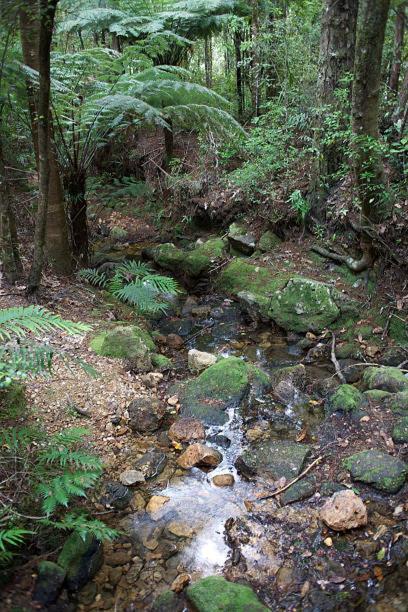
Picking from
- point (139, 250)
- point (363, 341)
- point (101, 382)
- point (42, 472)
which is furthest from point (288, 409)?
point (139, 250)

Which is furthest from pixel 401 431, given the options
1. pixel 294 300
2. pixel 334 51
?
pixel 334 51

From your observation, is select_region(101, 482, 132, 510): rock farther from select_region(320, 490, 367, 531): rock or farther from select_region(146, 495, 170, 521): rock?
select_region(320, 490, 367, 531): rock

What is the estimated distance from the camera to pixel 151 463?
3.16 metres

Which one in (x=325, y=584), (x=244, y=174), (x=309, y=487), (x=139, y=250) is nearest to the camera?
(x=325, y=584)

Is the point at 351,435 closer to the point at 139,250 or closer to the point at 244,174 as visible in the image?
the point at 244,174

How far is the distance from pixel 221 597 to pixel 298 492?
36.9 inches

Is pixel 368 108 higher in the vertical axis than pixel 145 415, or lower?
higher

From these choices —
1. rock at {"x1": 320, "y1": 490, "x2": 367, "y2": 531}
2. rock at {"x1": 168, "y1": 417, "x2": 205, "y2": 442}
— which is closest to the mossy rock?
rock at {"x1": 168, "y1": 417, "x2": 205, "y2": 442}

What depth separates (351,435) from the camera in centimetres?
337

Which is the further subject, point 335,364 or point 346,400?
point 335,364

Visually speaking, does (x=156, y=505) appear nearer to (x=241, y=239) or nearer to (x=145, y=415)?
(x=145, y=415)

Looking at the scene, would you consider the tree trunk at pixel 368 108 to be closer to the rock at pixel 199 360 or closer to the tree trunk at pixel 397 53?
the rock at pixel 199 360

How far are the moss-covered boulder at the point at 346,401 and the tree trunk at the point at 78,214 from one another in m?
3.34

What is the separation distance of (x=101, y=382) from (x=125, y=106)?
111 inches
